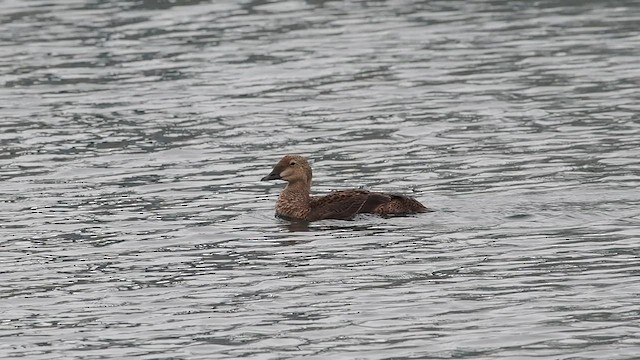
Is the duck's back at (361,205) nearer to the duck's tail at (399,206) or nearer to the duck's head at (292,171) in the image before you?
the duck's tail at (399,206)

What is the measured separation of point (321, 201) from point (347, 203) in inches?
17.1

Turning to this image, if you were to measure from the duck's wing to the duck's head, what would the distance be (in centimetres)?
74

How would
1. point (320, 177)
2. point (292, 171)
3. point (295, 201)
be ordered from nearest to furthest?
point (295, 201), point (292, 171), point (320, 177)

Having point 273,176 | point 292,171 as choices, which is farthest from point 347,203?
point 273,176

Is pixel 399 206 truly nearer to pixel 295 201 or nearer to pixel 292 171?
pixel 295 201

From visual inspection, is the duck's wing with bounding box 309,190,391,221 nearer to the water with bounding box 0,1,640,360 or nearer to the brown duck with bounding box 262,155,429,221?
the brown duck with bounding box 262,155,429,221

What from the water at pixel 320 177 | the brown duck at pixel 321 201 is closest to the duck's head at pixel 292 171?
the brown duck at pixel 321 201

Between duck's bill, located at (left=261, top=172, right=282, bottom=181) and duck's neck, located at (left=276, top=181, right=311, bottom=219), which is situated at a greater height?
duck's bill, located at (left=261, top=172, right=282, bottom=181)

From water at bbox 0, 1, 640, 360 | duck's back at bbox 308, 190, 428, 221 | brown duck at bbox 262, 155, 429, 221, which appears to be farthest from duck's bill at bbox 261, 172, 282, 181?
duck's back at bbox 308, 190, 428, 221

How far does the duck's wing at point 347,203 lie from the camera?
727 inches

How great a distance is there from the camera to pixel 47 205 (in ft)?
64.5

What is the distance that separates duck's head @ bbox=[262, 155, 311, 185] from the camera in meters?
19.6

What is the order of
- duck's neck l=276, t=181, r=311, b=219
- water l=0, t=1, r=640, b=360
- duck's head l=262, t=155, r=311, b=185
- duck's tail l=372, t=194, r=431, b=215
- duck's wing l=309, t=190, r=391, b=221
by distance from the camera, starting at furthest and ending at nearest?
duck's head l=262, t=155, r=311, b=185 < duck's neck l=276, t=181, r=311, b=219 < duck's wing l=309, t=190, r=391, b=221 < duck's tail l=372, t=194, r=431, b=215 < water l=0, t=1, r=640, b=360

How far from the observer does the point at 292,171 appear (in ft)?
64.3
